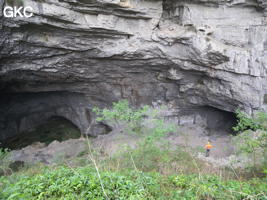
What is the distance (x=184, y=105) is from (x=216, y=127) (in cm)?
256

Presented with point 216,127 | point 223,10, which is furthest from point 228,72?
point 216,127

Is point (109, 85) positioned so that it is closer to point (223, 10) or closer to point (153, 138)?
point (153, 138)

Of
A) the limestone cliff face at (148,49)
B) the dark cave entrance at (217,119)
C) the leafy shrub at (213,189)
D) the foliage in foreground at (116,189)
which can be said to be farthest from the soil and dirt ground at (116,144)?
the foliage in foreground at (116,189)

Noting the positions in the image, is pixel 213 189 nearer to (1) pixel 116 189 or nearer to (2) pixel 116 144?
(1) pixel 116 189

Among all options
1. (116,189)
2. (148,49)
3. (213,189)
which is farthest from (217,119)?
(116,189)

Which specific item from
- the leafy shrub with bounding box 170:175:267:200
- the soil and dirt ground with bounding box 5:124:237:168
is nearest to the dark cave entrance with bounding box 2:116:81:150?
the soil and dirt ground with bounding box 5:124:237:168

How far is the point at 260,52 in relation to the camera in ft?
25.4

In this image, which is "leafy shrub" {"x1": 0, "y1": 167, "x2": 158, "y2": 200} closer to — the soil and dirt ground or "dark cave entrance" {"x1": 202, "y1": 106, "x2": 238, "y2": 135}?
the soil and dirt ground

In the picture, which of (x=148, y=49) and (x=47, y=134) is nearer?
(x=148, y=49)

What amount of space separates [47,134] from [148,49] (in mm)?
9189

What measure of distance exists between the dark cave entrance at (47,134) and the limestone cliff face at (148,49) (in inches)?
133

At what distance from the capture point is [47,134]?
42.0 ft

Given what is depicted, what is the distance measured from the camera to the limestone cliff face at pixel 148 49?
7293 mm

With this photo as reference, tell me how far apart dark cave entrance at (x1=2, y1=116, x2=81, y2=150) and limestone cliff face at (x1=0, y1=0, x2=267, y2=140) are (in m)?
3.38
